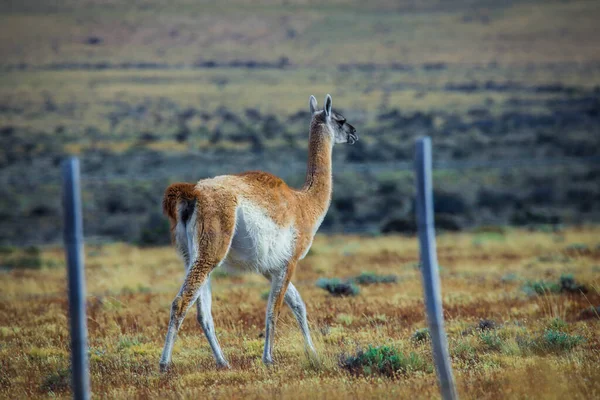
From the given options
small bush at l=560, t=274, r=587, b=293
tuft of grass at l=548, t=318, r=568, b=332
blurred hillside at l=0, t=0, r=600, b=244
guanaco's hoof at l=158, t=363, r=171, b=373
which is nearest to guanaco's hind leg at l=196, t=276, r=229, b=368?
guanaco's hoof at l=158, t=363, r=171, b=373

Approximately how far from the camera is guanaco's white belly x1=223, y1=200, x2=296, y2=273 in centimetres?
840

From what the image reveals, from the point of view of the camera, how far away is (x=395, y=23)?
137 m

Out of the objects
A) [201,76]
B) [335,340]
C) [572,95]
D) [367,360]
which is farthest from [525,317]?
[201,76]

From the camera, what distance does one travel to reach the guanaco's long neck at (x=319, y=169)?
9562 mm

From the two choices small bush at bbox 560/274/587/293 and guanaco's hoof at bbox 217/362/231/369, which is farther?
small bush at bbox 560/274/587/293

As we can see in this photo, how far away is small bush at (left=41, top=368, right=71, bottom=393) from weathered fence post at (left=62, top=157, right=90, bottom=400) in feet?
7.11

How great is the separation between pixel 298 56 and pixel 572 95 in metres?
52.1

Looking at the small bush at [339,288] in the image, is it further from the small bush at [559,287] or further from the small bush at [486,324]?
the small bush at [486,324]

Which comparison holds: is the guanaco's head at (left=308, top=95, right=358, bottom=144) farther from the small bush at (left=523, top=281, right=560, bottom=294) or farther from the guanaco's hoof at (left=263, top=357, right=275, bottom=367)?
the small bush at (left=523, top=281, right=560, bottom=294)

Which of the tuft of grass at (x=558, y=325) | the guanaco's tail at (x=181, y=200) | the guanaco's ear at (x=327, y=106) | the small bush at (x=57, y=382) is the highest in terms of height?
the guanaco's ear at (x=327, y=106)

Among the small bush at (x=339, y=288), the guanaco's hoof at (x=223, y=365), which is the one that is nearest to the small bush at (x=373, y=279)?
the small bush at (x=339, y=288)

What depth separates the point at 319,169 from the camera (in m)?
9.73

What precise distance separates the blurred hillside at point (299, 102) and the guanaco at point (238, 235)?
3358mm

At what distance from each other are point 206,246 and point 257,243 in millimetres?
617
